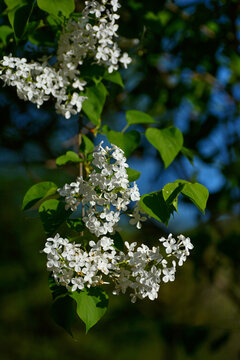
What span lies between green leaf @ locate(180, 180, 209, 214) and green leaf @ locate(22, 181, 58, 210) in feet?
0.78

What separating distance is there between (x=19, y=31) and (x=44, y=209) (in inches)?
14.5

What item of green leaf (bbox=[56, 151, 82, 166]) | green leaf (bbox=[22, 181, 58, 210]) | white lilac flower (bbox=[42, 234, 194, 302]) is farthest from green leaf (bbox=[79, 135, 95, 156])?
white lilac flower (bbox=[42, 234, 194, 302])

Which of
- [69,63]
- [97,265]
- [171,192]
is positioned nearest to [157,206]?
[171,192]

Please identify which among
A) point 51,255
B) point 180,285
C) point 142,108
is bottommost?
point 180,285

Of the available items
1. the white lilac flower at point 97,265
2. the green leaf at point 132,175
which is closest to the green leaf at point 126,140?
the green leaf at point 132,175

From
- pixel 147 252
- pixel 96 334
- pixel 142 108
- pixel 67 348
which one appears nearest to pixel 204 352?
pixel 96 334

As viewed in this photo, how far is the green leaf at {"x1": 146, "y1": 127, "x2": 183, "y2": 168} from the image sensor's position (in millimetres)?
789

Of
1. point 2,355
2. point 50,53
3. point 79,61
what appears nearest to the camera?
point 79,61

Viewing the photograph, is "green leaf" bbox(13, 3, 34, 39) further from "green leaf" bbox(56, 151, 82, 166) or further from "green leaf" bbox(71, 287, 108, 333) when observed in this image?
"green leaf" bbox(71, 287, 108, 333)

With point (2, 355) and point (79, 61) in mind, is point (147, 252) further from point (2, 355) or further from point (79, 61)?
point (2, 355)

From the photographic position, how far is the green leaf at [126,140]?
2.60 ft

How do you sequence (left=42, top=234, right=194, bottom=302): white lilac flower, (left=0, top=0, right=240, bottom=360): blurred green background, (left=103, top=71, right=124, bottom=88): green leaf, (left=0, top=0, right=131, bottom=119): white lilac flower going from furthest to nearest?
(left=0, top=0, right=240, bottom=360): blurred green background < (left=103, top=71, right=124, bottom=88): green leaf < (left=0, top=0, right=131, bottom=119): white lilac flower < (left=42, top=234, right=194, bottom=302): white lilac flower

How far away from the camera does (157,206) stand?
23.9 inches

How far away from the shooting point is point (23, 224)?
5.76m
